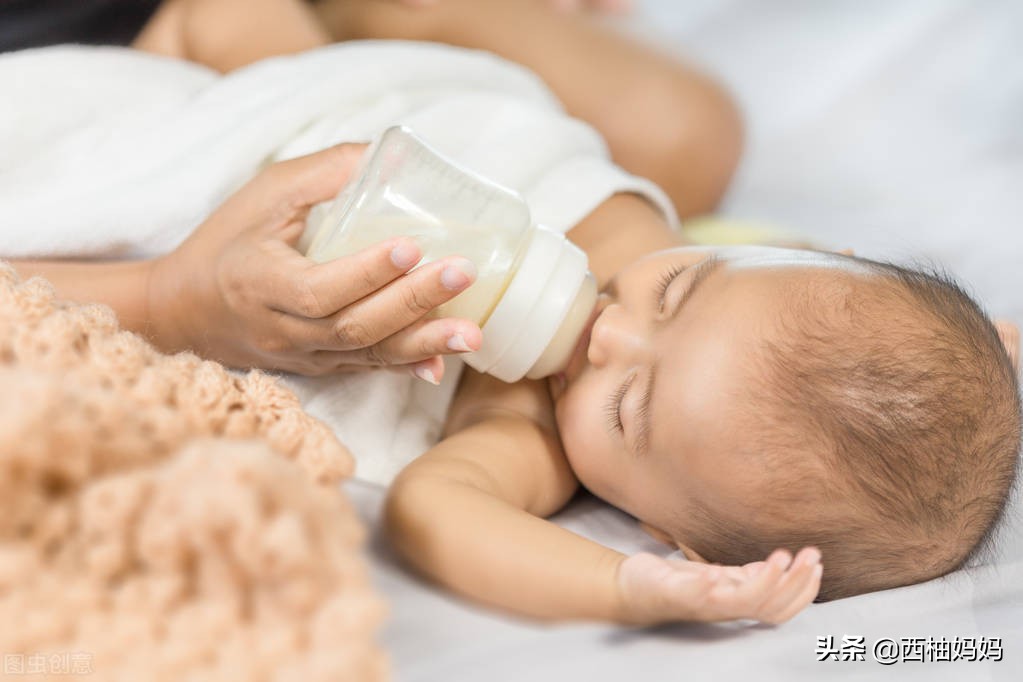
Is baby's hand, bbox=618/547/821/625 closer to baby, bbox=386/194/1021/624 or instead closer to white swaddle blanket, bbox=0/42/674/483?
baby, bbox=386/194/1021/624

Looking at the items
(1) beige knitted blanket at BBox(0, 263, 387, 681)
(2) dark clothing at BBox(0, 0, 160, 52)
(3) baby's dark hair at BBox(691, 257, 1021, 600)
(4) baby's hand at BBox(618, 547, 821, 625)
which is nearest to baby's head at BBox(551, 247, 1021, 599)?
(3) baby's dark hair at BBox(691, 257, 1021, 600)

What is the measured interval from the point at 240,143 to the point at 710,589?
68 centimetres

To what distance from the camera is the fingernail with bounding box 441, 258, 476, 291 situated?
2.23 feet

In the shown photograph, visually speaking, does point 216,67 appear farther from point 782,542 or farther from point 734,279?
point 782,542

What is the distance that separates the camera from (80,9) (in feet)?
3.95

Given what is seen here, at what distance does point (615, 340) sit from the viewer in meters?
0.84

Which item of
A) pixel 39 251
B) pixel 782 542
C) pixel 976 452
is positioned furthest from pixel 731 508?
pixel 39 251

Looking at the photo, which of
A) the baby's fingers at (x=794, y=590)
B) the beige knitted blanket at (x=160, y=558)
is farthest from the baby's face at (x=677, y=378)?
the beige knitted blanket at (x=160, y=558)

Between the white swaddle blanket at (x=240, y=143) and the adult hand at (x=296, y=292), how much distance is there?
73 mm

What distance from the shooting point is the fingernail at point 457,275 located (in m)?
0.68

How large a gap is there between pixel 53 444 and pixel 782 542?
55cm

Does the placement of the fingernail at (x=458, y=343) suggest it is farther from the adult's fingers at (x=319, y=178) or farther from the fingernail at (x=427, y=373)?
the adult's fingers at (x=319, y=178)

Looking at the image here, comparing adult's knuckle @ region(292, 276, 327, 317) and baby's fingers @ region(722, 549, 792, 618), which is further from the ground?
adult's knuckle @ region(292, 276, 327, 317)

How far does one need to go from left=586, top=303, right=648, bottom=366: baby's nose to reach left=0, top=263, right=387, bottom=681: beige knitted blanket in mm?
397
